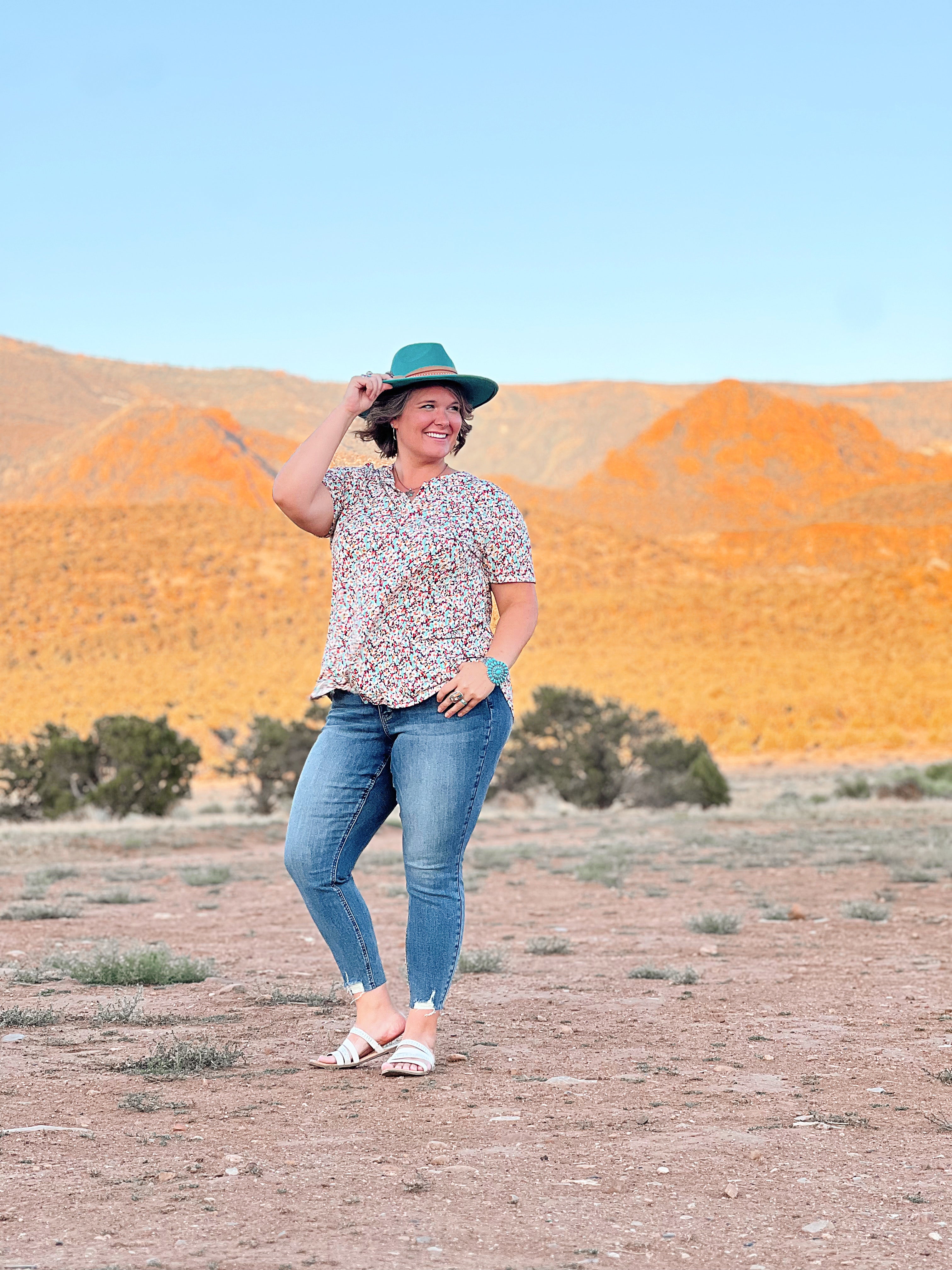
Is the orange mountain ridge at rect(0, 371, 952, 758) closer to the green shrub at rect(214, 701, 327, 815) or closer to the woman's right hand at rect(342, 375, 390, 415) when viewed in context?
the green shrub at rect(214, 701, 327, 815)

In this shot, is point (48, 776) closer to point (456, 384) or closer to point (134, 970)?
point (134, 970)

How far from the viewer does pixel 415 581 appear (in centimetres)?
402

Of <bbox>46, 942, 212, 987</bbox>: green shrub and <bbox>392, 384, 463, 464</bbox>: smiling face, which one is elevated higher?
<bbox>392, 384, 463, 464</bbox>: smiling face

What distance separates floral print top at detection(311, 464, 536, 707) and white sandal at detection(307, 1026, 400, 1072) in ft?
3.56

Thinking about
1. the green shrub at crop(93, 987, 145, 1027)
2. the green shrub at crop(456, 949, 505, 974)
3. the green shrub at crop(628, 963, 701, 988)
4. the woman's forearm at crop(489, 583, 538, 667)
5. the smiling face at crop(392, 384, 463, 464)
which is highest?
the smiling face at crop(392, 384, 463, 464)

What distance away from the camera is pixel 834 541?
196ft

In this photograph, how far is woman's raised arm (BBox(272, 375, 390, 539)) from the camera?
3986 millimetres

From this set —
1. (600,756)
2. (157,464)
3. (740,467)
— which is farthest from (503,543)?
(740,467)

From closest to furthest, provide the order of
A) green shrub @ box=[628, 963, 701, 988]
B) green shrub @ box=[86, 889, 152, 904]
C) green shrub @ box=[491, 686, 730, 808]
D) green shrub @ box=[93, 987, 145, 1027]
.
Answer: green shrub @ box=[93, 987, 145, 1027], green shrub @ box=[628, 963, 701, 988], green shrub @ box=[86, 889, 152, 904], green shrub @ box=[491, 686, 730, 808]

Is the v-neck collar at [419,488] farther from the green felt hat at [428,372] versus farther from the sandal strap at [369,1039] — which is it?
the sandal strap at [369,1039]

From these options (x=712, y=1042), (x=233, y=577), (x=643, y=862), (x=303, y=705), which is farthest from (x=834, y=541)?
(x=712, y=1042)

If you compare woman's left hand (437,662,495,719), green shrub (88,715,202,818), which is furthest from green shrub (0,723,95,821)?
woman's left hand (437,662,495,719)

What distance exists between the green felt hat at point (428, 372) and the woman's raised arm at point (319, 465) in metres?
0.07

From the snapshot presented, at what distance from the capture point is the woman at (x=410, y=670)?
13.0ft
